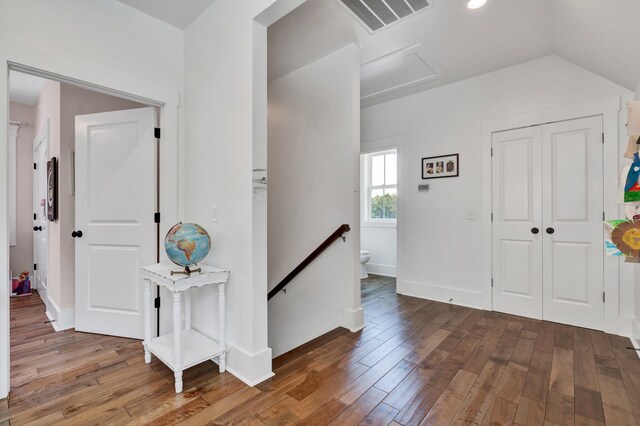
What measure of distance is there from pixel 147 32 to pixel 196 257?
6.28ft

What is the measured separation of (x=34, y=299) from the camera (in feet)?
12.8

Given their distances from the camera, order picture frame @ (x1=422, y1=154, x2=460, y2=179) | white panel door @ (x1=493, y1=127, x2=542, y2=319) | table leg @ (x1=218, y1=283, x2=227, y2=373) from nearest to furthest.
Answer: table leg @ (x1=218, y1=283, x2=227, y2=373), white panel door @ (x1=493, y1=127, x2=542, y2=319), picture frame @ (x1=422, y1=154, x2=460, y2=179)

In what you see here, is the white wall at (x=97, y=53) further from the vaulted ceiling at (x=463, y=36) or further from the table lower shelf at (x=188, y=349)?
the table lower shelf at (x=188, y=349)

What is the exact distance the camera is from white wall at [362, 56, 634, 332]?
312 centimetres

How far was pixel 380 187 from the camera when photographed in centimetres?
570

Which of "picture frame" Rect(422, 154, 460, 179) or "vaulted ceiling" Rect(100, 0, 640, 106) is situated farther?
"picture frame" Rect(422, 154, 460, 179)

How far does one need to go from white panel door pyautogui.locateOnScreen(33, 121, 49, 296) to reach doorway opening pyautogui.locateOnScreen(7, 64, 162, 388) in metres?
0.26

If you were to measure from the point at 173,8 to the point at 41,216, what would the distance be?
3.27m

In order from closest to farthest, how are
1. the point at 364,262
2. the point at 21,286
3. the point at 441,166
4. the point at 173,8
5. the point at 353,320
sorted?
the point at 173,8, the point at 353,320, the point at 441,166, the point at 21,286, the point at 364,262

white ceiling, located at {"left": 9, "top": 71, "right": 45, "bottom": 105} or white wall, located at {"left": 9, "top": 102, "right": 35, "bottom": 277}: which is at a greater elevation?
white ceiling, located at {"left": 9, "top": 71, "right": 45, "bottom": 105}

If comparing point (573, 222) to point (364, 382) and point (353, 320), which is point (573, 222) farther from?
point (364, 382)

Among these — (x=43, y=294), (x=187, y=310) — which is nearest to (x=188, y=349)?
(x=187, y=310)

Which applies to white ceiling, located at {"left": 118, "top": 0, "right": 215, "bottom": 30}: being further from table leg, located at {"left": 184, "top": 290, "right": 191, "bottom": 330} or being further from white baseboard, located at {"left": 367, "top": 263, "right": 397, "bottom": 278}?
white baseboard, located at {"left": 367, "top": 263, "right": 397, "bottom": 278}

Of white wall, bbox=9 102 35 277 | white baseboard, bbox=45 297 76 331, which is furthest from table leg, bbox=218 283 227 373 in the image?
white wall, bbox=9 102 35 277
